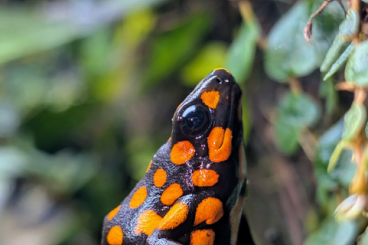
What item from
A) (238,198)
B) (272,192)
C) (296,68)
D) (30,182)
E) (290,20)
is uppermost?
(290,20)

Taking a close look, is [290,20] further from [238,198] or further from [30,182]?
[30,182]

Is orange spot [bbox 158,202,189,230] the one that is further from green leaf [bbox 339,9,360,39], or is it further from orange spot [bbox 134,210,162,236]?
green leaf [bbox 339,9,360,39]

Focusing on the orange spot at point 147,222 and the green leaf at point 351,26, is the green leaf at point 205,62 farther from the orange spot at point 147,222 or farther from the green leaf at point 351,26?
the green leaf at point 351,26

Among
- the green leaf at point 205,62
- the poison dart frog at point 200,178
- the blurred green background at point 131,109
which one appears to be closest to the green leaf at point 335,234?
the blurred green background at point 131,109

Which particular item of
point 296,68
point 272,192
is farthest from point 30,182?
point 296,68

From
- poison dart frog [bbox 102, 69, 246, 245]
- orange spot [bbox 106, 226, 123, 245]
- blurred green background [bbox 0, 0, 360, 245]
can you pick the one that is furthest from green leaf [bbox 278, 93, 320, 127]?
orange spot [bbox 106, 226, 123, 245]
